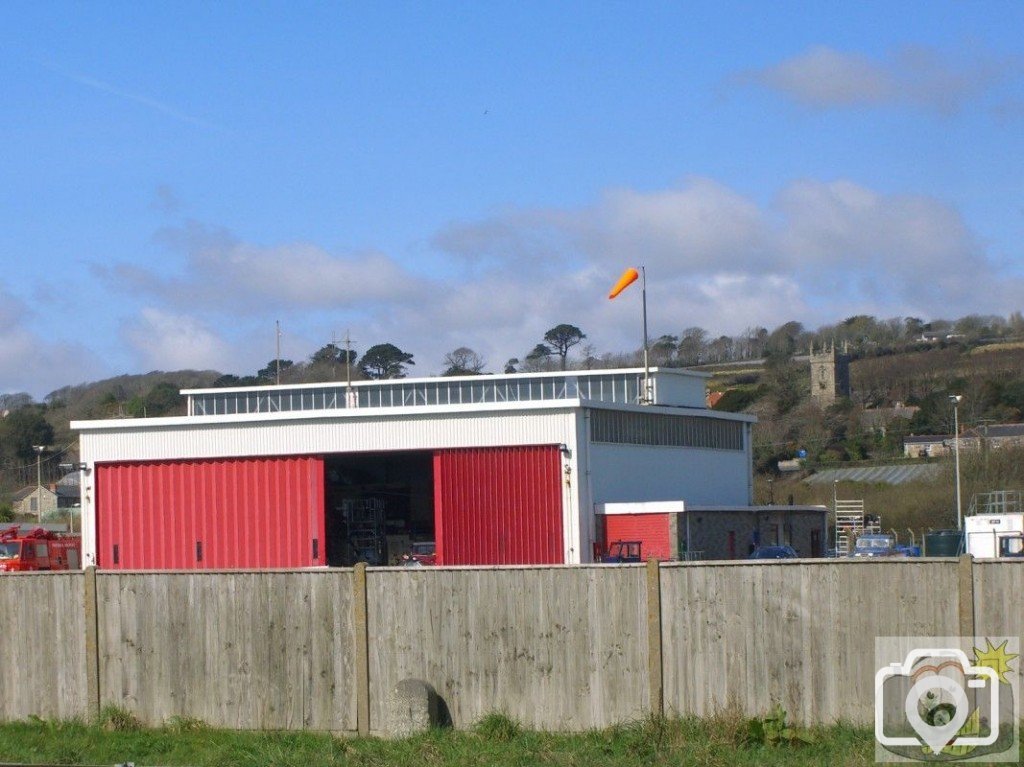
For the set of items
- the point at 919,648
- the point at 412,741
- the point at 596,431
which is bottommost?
the point at 412,741

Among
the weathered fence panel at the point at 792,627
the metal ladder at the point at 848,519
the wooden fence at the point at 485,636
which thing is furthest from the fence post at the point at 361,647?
the metal ladder at the point at 848,519

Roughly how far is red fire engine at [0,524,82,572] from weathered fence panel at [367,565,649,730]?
1297 inches

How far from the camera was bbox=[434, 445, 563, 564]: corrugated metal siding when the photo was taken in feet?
148

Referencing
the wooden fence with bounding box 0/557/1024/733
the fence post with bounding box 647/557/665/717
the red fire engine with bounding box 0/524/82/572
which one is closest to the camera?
the wooden fence with bounding box 0/557/1024/733

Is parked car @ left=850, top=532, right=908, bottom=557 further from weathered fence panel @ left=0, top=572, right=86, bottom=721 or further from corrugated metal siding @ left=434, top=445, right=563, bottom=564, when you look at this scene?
weathered fence panel @ left=0, top=572, right=86, bottom=721

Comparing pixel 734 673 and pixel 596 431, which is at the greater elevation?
pixel 596 431

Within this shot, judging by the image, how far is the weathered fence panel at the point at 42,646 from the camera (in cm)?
1814

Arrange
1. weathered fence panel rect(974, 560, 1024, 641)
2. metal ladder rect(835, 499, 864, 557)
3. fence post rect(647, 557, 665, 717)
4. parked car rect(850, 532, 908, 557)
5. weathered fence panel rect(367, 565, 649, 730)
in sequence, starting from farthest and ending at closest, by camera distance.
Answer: metal ladder rect(835, 499, 864, 557), parked car rect(850, 532, 908, 557), weathered fence panel rect(367, 565, 649, 730), fence post rect(647, 557, 665, 717), weathered fence panel rect(974, 560, 1024, 641)

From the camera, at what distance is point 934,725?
14812 millimetres

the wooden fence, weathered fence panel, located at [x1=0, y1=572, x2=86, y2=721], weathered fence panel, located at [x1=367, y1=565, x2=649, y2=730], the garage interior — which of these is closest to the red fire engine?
the garage interior

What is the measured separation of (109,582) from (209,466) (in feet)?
96.3

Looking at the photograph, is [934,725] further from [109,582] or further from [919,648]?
[109,582]

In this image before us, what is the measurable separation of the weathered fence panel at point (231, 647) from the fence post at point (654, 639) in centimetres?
381

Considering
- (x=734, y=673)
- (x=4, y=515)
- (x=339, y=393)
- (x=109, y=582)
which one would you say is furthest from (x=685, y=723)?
(x=4, y=515)
